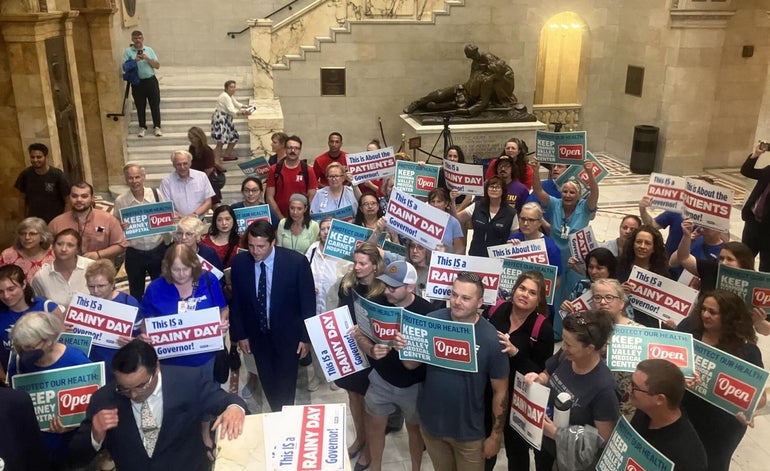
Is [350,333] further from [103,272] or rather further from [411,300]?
[103,272]

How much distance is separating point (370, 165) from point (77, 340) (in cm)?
434

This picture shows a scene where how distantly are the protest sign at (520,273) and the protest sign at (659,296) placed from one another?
608 millimetres

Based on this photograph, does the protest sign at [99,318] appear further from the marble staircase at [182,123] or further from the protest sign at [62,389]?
the marble staircase at [182,123]

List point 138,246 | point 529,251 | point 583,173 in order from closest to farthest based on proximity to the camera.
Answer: point 529,251 → point 138,246 → point 583,173

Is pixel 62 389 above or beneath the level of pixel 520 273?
beneath

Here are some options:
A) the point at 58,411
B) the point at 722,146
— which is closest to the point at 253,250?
the point at 58,411

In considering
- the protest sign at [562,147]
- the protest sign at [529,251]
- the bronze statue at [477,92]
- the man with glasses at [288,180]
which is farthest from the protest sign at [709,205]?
the bronze statue at [477,92]

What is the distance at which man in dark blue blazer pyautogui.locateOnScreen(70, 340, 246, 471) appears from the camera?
3.09 meters

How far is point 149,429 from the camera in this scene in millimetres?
3223

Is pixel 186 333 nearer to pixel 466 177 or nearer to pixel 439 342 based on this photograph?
pixel 439 342

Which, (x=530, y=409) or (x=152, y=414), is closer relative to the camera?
(x=152, y=414)

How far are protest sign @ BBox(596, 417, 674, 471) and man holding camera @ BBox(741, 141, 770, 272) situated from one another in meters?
5.27

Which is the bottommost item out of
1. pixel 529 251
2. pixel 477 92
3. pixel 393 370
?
pixel 393 370

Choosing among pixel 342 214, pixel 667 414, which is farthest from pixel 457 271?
pixel 667 414
